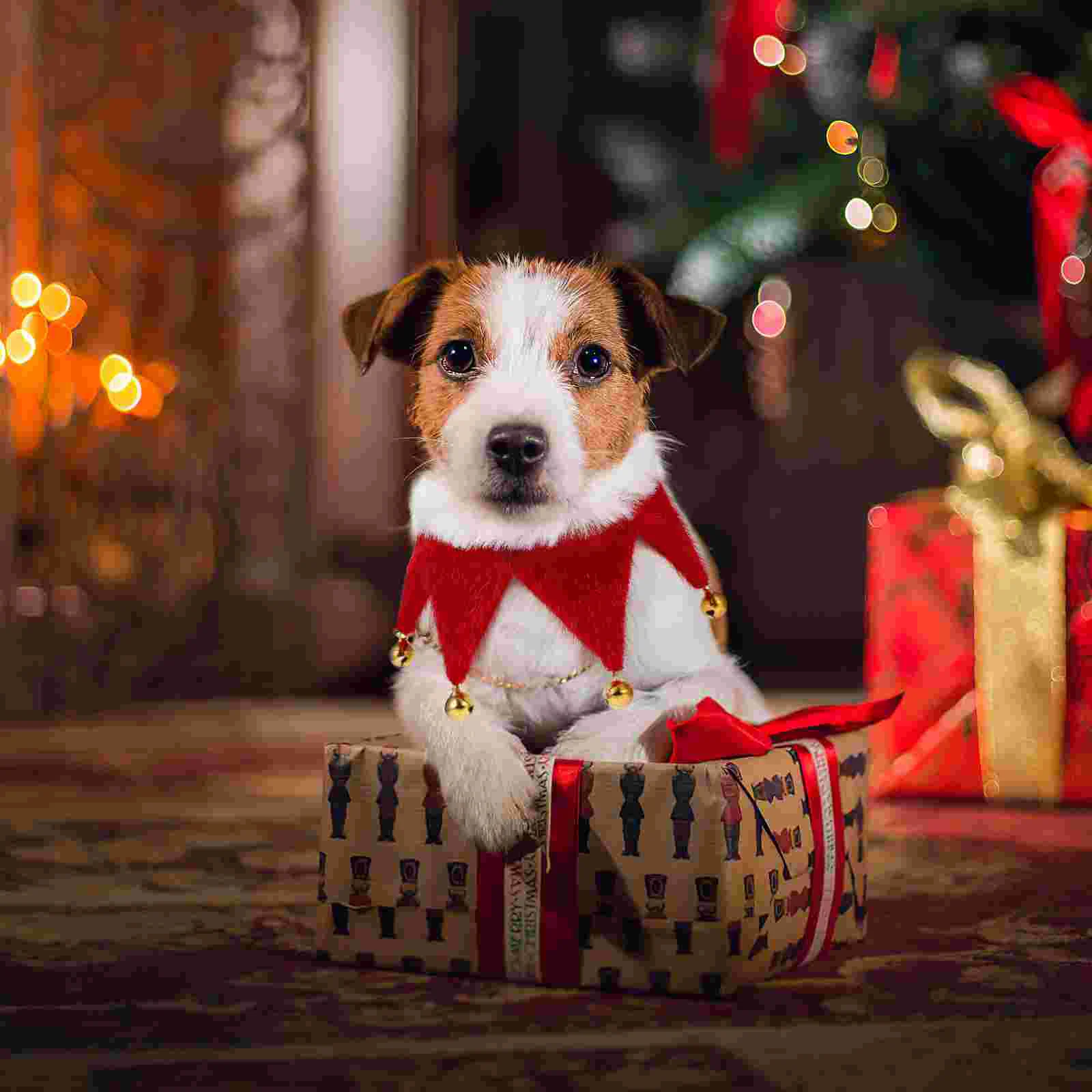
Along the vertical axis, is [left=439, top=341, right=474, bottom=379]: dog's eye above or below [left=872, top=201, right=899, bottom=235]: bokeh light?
below

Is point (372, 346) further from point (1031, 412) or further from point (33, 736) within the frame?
point (33, 736)

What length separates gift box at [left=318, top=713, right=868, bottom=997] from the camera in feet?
3.82

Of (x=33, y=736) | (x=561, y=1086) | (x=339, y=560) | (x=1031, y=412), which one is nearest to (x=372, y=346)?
(x=561, y=1086)

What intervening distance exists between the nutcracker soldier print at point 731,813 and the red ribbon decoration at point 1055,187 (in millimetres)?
1275

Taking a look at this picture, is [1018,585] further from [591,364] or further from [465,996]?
[465,996]

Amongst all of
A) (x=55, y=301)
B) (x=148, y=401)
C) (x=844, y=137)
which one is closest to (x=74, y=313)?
(x=55, y=301)

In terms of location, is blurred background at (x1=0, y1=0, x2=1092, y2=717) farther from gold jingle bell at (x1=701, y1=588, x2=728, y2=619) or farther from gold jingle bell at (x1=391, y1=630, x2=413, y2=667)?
gold jingle bell at (x1=391, y1=630, x2=413, y2=667)

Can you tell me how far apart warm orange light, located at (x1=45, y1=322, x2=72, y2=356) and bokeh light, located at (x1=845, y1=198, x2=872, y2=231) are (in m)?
1.88

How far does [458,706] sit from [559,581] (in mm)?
145

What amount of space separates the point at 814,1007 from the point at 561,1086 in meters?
0.29

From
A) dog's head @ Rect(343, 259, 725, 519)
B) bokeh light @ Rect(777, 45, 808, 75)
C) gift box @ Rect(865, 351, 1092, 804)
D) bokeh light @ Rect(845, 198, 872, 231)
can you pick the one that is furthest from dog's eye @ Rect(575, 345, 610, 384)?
bokeh light @ Rect(777, 45, 808, 75)

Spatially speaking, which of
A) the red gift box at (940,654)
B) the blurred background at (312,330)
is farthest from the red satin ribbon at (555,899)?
the blurred background at (312,330)

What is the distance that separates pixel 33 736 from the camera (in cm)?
288

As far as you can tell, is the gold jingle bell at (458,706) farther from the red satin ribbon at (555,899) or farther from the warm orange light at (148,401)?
the warm orange light at (148,401)
